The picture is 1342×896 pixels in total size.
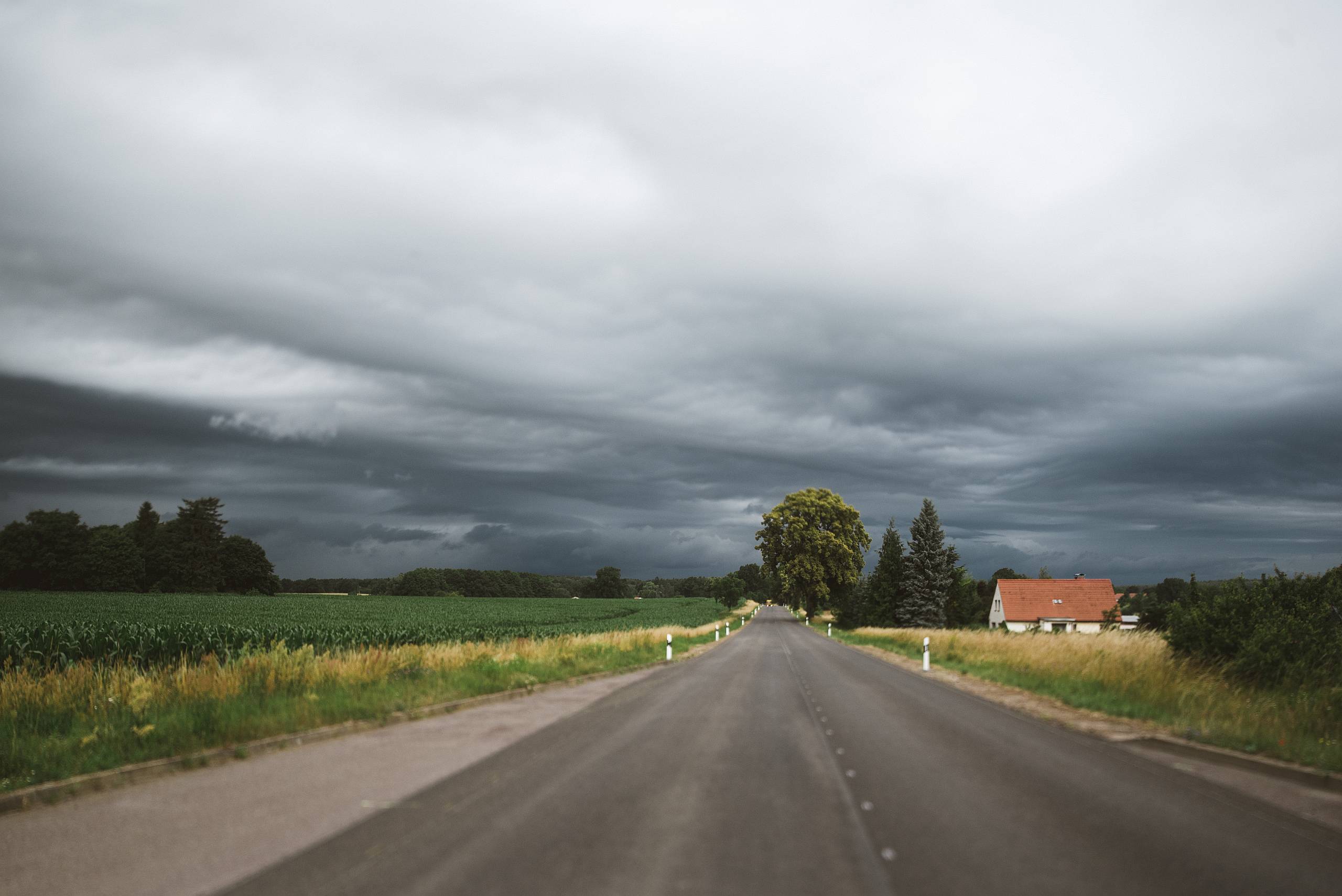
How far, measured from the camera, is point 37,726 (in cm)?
1069

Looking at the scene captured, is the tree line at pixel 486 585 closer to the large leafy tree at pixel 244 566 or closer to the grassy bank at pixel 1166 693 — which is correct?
the large leafy tree at pixel 244 566

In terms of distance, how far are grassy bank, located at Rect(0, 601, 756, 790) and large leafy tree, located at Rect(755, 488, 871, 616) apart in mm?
47342

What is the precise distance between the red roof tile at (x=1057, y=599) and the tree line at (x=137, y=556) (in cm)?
9868

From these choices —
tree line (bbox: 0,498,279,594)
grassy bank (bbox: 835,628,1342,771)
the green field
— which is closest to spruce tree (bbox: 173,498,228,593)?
tree line (bbox: 0,498,279,594)

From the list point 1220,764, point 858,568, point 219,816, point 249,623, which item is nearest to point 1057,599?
point 858,568

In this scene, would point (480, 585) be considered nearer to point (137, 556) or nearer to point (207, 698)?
point (137, 556)

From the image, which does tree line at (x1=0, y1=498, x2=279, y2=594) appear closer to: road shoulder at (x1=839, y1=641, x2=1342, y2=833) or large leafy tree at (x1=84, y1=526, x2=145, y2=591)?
large leafy tree at (x1=84, y1=526, x2=145, y2=591)

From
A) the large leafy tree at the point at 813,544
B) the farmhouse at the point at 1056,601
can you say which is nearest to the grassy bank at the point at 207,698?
the large leafy tree at the point at 813,544

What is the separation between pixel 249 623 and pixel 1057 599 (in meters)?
71.7

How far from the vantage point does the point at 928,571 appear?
166 feet

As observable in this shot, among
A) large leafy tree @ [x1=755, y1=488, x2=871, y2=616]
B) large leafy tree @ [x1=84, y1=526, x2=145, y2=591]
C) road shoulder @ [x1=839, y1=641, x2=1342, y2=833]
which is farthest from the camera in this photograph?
large leafy tree @ [x1=84, y1=526, x2=145, y2=591]

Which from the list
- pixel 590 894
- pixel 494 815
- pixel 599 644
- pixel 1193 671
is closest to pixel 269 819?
pixel 494 815

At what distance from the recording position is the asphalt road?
4.94 m

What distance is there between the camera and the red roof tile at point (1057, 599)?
74.2 m
